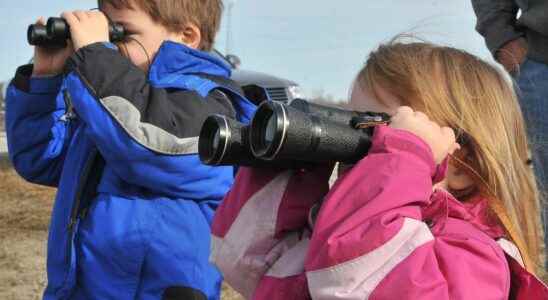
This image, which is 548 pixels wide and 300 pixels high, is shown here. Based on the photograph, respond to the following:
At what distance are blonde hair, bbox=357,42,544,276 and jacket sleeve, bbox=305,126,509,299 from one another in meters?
0.30

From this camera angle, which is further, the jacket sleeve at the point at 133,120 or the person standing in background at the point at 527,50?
the person standing in background at the point at 527,50

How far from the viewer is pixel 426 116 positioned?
1.74 meters

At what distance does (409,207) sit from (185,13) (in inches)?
56.7

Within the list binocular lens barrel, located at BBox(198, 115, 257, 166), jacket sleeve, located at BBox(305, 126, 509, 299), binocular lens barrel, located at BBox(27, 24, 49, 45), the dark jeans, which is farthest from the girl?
the dark jeans

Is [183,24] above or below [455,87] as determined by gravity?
below

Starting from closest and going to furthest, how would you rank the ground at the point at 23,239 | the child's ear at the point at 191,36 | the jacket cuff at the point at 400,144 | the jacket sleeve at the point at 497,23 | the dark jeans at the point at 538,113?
1. the jacket cuff at the point at 400,144
2. the child's ear at the point at 191,36
3. the dark jeans at the point at 538,113
4. the jacket sleeve at the point at 497,23
5. the ground at the point at 23,239

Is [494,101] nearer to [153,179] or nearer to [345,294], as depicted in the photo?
[345,294]

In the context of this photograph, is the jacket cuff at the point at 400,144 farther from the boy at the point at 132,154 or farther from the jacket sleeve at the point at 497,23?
the jacket sleeve at the point at 497,23

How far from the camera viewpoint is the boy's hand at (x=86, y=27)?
2383 millimetres

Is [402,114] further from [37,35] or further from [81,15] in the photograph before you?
[37,35]

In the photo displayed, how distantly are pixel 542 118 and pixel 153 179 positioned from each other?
68.1 inches

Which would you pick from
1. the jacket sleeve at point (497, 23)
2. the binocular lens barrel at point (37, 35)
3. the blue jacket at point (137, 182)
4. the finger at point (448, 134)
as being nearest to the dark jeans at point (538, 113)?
the jacket sleeve at point (497, 23)

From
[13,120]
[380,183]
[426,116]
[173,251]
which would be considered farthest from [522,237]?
[13,120]

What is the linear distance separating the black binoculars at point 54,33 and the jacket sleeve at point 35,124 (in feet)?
0.56
